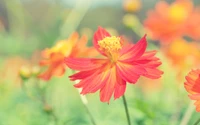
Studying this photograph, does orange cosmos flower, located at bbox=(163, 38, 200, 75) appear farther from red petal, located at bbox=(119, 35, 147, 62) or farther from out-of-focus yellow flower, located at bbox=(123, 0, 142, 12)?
red petal, located at bbox=(119, 35, 147, 62)

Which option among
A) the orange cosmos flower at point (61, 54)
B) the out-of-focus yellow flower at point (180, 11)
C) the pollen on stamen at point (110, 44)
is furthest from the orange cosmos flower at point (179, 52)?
the pollen on stamen at point (110, 44)

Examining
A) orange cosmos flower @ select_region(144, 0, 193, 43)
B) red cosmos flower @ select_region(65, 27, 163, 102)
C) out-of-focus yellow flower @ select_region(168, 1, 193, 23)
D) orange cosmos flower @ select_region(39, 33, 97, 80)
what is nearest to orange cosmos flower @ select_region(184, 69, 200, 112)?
red cosmos flower @ select_region(65, 27, 163, 102)

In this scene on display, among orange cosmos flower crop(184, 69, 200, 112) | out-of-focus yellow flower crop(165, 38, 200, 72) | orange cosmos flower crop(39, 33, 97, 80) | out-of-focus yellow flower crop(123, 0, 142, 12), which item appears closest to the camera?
orange cosmos flower crop(184, 69, 200, 112)

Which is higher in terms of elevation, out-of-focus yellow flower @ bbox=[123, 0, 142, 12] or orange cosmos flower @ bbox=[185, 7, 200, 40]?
out-of-focus yellow flower @ bbox=[123, 0, 142, 12]

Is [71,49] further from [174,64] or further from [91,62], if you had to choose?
[174,64]

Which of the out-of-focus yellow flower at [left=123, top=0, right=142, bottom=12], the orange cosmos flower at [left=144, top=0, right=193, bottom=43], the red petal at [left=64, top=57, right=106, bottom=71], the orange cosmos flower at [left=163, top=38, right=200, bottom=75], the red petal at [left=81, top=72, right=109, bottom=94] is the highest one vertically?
the out-of-focus yellow flower at [left=123, top=0, right=142, bottom=12]

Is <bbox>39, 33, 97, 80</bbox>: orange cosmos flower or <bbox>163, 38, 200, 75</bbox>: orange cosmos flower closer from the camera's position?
<bbox>39, 33, 97, 80</bbox>: orange cosmos flower

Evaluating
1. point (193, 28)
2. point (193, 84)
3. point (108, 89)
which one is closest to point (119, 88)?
point (108, 89)

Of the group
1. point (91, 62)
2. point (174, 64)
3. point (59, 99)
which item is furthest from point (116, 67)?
point (174, 64)

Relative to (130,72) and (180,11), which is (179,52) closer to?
(180,11)
